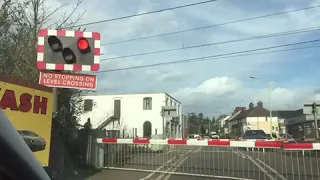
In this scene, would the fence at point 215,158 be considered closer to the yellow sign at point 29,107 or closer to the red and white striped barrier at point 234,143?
the red and white striped barrier at point 234,143

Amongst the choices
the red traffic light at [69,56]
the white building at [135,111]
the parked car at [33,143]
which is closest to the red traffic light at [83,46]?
the red traffic light at [69,56]

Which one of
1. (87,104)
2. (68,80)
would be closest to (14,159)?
(68,80)

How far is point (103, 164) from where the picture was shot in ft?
50.5

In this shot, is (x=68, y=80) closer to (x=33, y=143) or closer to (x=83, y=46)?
(x=83, y=46)

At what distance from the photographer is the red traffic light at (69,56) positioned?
8461 millimetres

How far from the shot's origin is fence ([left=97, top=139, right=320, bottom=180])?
542 inches

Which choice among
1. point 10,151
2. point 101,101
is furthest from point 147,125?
point 10,151

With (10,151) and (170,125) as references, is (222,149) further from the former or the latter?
(170,125)

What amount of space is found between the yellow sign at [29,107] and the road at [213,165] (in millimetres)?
6042

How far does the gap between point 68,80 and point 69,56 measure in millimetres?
531

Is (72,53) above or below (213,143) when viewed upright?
above

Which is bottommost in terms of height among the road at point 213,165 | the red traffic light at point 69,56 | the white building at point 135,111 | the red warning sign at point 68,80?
the road at point 213,165

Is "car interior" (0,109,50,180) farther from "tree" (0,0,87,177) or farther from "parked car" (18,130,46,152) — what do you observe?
"tree" (0,0,87,177)

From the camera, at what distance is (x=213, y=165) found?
16.0 meters
